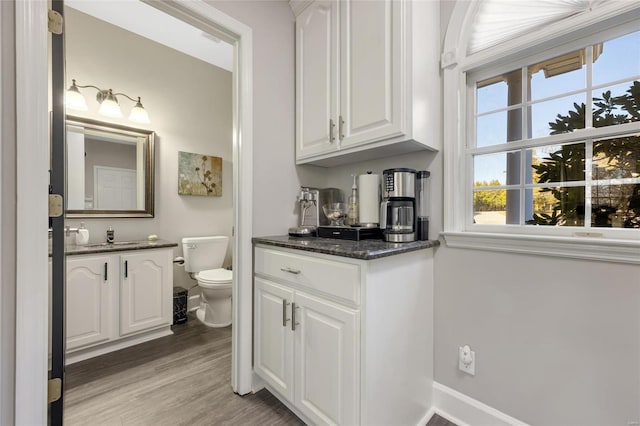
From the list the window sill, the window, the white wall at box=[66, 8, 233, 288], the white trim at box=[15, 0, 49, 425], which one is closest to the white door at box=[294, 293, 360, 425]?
the window sill

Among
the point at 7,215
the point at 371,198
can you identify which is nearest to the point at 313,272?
the point at 371,198

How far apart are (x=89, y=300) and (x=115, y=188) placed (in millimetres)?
1031

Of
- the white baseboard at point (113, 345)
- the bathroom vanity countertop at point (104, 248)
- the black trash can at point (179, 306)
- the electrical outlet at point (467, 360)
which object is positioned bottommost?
the white baseboard at point (113, 345)

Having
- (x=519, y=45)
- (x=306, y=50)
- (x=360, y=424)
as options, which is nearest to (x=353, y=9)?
(x=306, y=50)

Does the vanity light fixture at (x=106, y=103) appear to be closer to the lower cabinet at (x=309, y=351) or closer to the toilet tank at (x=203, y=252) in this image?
the toilet tank at (x=203, y=252)

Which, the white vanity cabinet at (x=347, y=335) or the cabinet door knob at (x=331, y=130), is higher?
the cabinet door knob at (x=331, y=130)

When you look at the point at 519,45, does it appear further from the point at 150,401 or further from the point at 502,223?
the point at 150,401

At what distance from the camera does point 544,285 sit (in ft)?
4.03

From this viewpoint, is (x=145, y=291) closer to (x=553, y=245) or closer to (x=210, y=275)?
(x=210, y=275)

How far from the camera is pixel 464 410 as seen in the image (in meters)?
1.43

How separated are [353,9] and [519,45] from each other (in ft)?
2.81

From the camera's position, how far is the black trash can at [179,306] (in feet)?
8.72

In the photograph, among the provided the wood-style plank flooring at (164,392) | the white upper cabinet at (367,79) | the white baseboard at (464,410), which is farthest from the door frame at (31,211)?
the white baseboard at (464,410)

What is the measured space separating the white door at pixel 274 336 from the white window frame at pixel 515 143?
97cm
